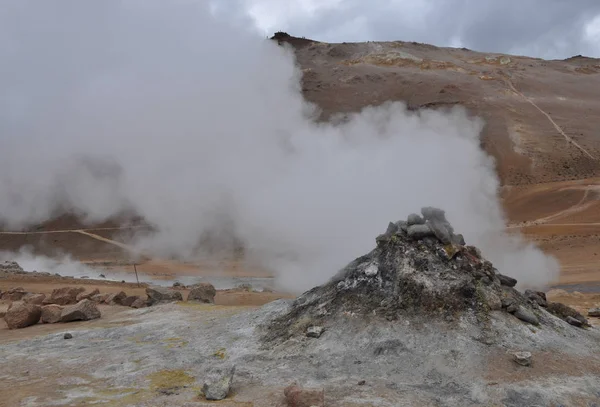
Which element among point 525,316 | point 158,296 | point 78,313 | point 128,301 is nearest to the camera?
point 525,316

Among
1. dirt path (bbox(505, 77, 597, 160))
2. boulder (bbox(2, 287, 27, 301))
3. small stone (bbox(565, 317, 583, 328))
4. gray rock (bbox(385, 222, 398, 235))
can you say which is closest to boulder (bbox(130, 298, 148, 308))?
boulder (bbox(2, 287, 27, 301))

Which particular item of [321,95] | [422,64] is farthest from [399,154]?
[422,64]

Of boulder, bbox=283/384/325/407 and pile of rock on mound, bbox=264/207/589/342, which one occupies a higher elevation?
pile of rock on mound, bbox=264/207/589/342

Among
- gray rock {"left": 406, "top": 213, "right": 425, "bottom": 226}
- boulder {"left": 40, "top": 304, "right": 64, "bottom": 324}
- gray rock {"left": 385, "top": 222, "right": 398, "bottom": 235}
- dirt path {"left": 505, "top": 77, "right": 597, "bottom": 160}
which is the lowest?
boulder {"left": 40, "top": 304, "right": 64, "bottom": 324}

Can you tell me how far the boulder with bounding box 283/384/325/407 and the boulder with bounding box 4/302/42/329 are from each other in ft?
23.2

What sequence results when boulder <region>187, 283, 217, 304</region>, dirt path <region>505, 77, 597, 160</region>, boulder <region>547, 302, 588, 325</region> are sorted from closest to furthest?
boulder <region>547, 302, 588, 325</region> → boulder <region>187, 283, 217, 304</region> → dirt path <region>505, 77, 597, 160</region>

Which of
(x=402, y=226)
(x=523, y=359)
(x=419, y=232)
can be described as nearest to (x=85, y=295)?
(x=402, y=226)

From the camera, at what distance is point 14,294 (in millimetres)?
13672

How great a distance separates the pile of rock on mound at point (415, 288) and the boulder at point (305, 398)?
5.97 feet

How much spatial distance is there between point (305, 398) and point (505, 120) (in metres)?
40.7

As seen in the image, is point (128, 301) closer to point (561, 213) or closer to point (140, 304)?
point (140, 304)

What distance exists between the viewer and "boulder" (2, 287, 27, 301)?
13.6 meters

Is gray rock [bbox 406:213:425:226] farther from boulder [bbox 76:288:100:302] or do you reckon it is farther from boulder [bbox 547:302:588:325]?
boulder [bbox 76:288:100:302]

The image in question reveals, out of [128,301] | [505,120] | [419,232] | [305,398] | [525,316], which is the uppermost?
[505,120]
